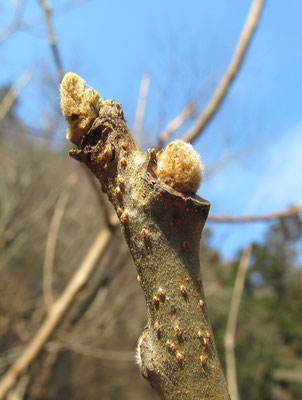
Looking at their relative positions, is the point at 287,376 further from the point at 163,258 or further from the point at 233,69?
the point at 163,258

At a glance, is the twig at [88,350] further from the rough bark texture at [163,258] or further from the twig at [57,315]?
the rough bark texture at [163,258]

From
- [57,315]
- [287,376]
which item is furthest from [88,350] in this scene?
[287,376]

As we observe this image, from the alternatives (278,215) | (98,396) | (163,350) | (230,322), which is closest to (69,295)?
(230,322)

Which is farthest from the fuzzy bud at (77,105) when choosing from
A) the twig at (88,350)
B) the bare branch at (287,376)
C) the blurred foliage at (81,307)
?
the bare branch at (287,376)

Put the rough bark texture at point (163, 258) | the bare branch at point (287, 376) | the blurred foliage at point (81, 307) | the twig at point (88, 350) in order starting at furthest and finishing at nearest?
the bare branch at point (287, 376) → the blurred foliage at point (81, 307) → the twig at point (88, 350) → the rough bark texture at point (163, 258)

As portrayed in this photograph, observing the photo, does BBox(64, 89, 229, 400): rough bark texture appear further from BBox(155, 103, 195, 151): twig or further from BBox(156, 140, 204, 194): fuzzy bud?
BBox(155, 103, 195, 151): twig

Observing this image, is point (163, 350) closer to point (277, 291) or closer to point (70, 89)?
point (70, 89)
